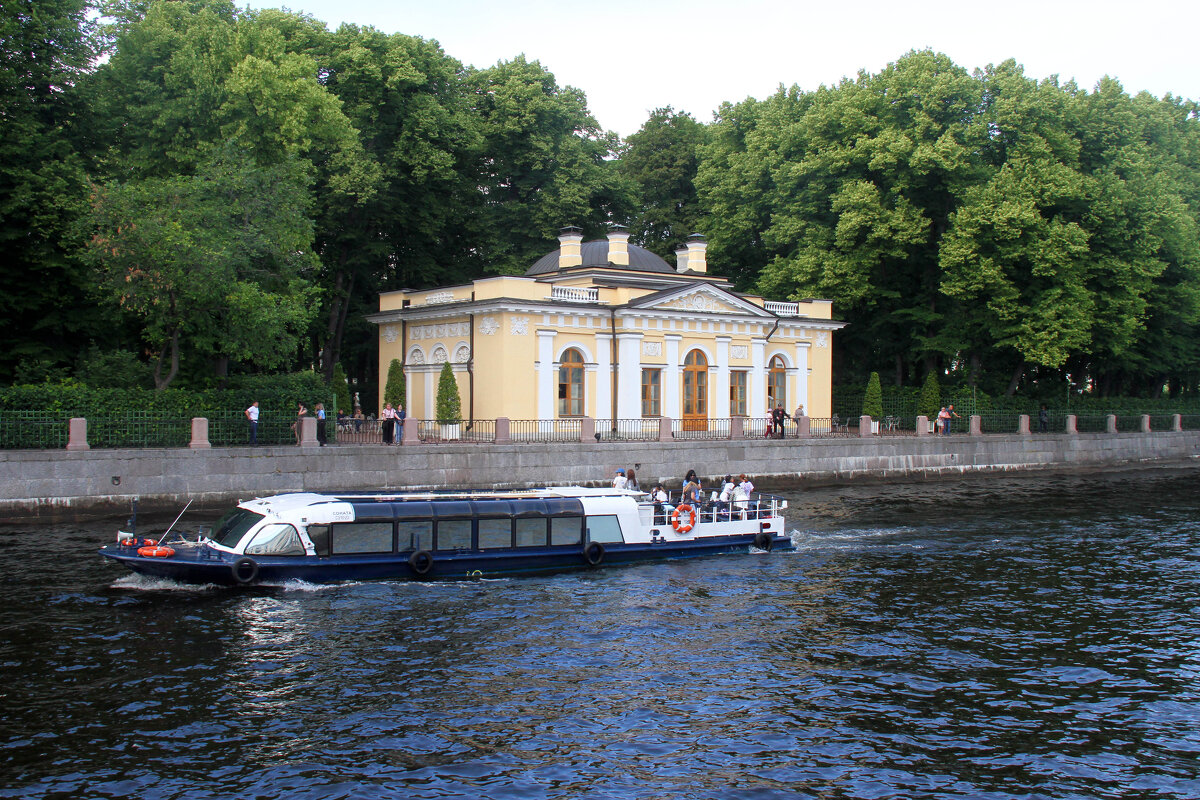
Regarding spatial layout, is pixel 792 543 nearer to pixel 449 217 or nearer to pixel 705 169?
pixel 449 217

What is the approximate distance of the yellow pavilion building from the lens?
39.8 meters

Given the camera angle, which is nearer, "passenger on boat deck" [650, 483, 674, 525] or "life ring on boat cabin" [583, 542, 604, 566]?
"life ring on boat cabin" [583, 542, 604, 566]

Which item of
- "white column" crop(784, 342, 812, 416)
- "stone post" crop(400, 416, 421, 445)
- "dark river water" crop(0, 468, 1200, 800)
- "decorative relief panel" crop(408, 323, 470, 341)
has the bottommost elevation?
"dark river water" crop(0, 468, 1200, 800)

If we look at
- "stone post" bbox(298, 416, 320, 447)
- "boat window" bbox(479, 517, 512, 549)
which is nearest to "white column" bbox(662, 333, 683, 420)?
"stone post" bbox(298, 416, 320, 447)

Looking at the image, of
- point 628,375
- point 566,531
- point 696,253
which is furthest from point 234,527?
point 696,253

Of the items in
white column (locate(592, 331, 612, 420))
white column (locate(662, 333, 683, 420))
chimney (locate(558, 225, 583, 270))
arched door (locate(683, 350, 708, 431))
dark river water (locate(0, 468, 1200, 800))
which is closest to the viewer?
dark river water (locate(0, 468, 1200, 800))

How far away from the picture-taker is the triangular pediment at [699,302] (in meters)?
42.0

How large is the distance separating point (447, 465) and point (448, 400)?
481cm

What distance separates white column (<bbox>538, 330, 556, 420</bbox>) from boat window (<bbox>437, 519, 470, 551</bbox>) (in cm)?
1789

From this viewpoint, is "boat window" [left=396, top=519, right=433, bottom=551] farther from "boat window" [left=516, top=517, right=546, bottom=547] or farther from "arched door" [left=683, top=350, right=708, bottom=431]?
"arched door" [left=683, top=350, right=708, bottom=431]

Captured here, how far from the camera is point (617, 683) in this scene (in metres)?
15.3

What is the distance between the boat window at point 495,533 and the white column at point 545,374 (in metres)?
17.4

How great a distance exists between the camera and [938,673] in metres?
15.8

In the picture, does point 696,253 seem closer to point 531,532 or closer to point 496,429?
point 496,429
